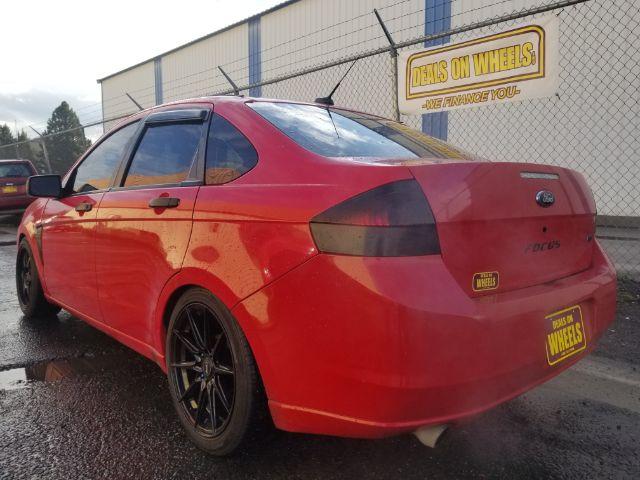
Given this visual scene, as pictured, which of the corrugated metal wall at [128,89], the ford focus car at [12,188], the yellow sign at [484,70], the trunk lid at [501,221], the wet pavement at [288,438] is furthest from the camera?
the corrugated metal wall at [128,89]

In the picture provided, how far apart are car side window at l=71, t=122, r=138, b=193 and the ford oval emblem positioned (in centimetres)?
229

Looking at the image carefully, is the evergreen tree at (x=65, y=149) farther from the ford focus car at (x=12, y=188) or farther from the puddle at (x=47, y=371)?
the puddle at (x=47, y=371)

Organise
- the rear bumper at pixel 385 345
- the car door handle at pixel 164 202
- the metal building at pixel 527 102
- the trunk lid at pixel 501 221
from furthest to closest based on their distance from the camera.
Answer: the metal building at pixel 527 102 → the car door handle at pixel 164 202 → the trunk lid at pixel 501 221 → the rear bumper at pixel 385 345

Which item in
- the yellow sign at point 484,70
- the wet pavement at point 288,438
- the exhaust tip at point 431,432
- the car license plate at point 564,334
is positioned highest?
the yellow sign at point 484,70

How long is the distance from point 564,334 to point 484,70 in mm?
3892

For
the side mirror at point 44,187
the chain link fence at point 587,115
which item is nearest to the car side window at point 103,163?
the side mirror at point 44,187

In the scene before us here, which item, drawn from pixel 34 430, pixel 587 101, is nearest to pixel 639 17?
pixel 587 101

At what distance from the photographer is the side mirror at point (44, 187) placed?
3.43 meters

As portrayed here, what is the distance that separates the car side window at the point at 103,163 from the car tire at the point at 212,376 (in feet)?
4.04

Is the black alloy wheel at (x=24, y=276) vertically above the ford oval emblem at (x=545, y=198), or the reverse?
the ford oval emblem at (x=545, y=198)

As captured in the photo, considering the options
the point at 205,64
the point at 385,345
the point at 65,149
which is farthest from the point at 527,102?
the point at 65,149

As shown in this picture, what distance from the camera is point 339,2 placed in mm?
12664

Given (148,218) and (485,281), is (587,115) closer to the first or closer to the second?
(485,281)

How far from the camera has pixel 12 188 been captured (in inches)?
488
